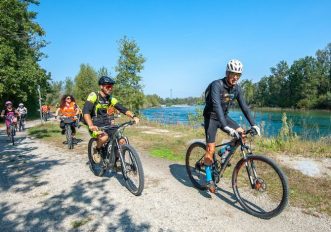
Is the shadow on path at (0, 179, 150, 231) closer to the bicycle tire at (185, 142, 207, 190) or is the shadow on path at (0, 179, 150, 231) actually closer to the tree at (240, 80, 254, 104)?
the bicycle tire at (185, 142, 207, 190)

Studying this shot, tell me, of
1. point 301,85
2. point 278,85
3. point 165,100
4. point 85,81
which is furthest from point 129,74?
point 165,100

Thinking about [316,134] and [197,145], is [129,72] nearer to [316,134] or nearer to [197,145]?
[316,134]

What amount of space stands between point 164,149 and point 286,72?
365 feet

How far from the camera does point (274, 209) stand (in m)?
4.43

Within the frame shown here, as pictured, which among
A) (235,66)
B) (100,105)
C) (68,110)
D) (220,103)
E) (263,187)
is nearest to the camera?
(263,187)

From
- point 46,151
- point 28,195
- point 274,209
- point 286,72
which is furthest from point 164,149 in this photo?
point 286,72

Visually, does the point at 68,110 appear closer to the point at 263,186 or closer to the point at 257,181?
the point at 257,181

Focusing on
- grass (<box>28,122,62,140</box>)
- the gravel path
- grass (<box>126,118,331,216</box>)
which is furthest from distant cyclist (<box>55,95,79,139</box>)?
the gravel path

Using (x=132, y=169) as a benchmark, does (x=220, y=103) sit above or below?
above

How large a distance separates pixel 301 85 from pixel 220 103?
95.7 m

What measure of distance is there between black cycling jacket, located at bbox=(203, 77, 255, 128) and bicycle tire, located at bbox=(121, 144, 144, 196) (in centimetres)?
149

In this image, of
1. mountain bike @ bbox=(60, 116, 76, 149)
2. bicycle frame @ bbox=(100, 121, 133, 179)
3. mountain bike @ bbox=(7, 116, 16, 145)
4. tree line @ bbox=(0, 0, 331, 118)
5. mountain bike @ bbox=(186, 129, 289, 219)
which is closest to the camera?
mountain bike @ bbox=(186, 129, 289, 219)

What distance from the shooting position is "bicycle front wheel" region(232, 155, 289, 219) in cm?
429

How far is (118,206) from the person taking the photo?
4.96 m
